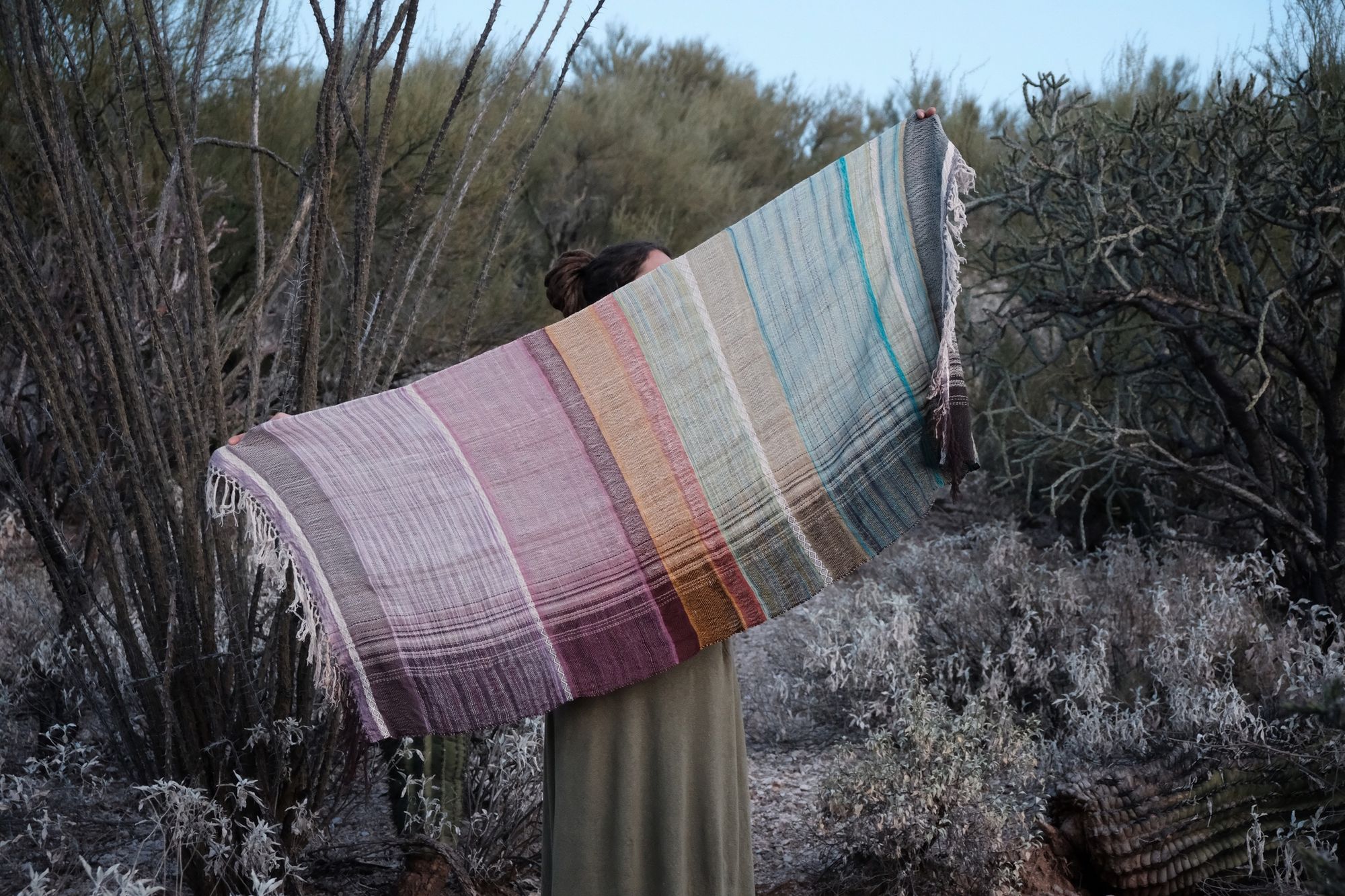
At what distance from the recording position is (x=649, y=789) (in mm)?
1911

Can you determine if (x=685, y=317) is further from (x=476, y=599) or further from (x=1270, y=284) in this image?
(x=1270, y=284)

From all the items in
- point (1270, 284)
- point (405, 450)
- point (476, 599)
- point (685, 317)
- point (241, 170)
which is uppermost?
point (241, 170)

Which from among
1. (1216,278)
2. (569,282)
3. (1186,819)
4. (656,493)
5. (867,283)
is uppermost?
(1216,278)

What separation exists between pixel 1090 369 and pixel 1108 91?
2759mm

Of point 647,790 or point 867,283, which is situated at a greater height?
point 867,283

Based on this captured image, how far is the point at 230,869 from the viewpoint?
251cm

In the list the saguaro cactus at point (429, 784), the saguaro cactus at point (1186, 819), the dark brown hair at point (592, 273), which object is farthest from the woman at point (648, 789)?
the saguaro cactus at point (1186, 819)

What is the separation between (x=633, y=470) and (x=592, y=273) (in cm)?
47

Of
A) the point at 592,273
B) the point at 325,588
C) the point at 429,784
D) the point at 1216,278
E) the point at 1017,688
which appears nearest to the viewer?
the point at 325,588

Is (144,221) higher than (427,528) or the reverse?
higher

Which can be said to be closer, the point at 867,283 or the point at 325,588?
the point at 325,588

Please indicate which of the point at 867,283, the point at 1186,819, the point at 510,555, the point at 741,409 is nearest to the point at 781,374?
the point at 741,409

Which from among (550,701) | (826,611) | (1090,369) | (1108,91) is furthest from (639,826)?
(1108,91)

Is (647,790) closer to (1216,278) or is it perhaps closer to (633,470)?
(633,470)
